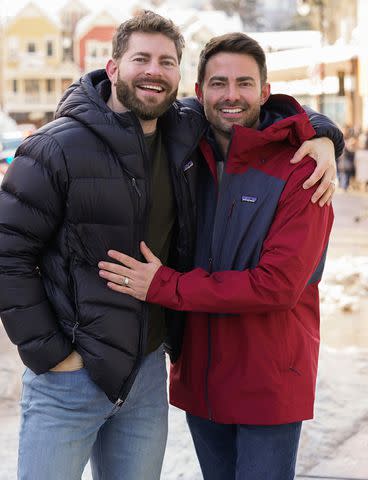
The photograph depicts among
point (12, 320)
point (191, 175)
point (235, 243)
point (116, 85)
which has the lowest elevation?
point (12, 320)

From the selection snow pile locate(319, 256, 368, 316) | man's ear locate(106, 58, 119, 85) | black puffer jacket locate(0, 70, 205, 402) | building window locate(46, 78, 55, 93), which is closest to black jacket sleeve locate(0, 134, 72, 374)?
black puffer jacket locate(0, 70, 205, 402)

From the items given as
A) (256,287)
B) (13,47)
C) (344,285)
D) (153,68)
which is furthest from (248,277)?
(13,47)

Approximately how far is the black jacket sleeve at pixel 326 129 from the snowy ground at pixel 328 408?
161cm

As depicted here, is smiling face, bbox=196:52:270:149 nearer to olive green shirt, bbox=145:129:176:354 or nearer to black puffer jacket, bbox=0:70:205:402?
olive green shirt, bbox=145:129:176:354

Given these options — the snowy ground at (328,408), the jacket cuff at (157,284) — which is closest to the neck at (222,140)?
the jacket cuff at (157,284)

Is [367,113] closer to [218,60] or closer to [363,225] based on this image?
[363,225]

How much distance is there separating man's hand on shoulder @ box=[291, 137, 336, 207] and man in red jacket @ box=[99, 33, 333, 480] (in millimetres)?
27

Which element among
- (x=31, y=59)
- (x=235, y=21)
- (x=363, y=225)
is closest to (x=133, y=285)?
(x=363, y=225)

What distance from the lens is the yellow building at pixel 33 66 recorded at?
2452 inches

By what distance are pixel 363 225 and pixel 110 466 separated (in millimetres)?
11302

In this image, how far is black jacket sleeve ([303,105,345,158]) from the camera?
9.84 ft

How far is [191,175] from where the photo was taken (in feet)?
9.32

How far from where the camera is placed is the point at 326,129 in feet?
9.89

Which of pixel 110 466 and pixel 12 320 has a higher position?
pixel 12 320
